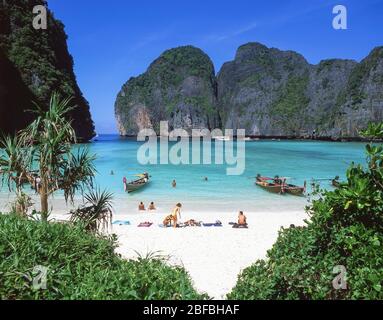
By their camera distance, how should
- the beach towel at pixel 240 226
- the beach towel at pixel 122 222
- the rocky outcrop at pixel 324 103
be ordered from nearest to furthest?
the beach towel at pixel 240 226 < the beach towel at pixel 122 222 < the rocky outcrop at pixel 324 103

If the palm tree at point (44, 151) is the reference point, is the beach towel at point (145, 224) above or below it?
below

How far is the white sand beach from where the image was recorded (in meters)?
8.98

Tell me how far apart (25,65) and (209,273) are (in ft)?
277

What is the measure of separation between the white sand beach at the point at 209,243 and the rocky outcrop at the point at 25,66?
54.8 metres

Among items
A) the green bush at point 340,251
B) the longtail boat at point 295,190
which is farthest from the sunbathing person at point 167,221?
the longtail boat at point 295,190

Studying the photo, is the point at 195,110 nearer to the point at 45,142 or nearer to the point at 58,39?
the point at 58,39

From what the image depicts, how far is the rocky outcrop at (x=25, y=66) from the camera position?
215ft

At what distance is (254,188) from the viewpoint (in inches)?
1158

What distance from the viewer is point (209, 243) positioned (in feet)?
40.9

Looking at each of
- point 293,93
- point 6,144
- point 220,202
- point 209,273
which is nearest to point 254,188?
point 220,202

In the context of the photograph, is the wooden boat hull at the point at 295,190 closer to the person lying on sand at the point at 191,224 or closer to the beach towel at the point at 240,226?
the beach towel at the point at 240,226

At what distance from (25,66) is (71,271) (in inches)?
3438

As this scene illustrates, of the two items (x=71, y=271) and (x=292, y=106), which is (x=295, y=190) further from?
(x=292, y=106)

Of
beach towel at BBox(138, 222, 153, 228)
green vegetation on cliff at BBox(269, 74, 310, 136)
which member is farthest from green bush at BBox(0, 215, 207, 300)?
green vegetation on cliff at BBox(269, 74, 310, 136)
